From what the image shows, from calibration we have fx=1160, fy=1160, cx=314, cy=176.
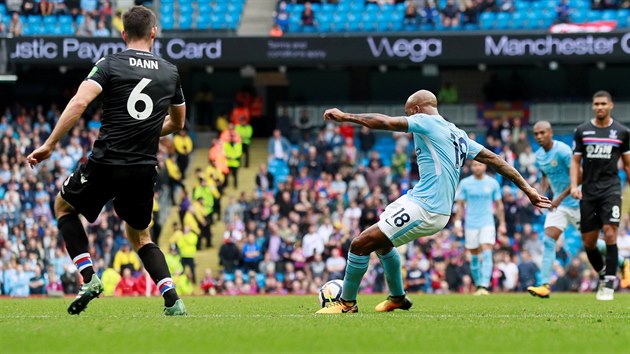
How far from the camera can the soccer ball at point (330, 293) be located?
423 inches

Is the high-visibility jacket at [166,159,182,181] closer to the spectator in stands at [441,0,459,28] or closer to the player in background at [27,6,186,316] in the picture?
the spectator in stands at [441,0,459,28]

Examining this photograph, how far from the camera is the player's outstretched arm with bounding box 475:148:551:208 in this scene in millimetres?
10039

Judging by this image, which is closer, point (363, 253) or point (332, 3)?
point (363, 253)

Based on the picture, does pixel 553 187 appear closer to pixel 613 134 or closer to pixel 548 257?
pixel 548 257

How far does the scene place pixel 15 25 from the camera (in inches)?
1132

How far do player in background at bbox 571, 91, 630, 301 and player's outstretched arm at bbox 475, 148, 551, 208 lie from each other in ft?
12.8

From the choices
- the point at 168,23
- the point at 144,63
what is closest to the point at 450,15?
the point at 168,23

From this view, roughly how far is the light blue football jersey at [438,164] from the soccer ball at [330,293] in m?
1.31

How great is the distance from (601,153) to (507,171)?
14.5 feet

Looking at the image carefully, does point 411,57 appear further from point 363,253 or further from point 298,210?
point 363,253

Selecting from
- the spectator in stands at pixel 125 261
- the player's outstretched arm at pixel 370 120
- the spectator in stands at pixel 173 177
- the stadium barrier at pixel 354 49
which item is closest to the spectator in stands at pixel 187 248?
the spectator in stands at pixel 125 261

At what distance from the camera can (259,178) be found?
1036 inches

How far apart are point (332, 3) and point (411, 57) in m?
3.24

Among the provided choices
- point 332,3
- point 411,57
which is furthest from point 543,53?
point 332,3
